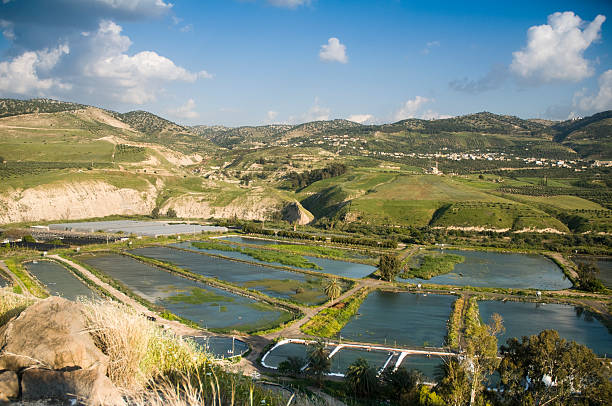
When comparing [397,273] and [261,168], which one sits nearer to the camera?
[397,273]

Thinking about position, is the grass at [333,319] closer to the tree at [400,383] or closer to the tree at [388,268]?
the tree at [388,268]

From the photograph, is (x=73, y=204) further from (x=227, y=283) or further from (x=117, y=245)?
(x=227, y=283)

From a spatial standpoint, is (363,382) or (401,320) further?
(401,320)

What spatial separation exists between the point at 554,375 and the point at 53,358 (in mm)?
23732

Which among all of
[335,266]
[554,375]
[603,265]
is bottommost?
[335,266]

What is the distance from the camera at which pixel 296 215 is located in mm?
115688

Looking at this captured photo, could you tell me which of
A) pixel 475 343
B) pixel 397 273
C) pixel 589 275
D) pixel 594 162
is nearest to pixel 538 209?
pixel 589 275

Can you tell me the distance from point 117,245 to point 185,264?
741 inches

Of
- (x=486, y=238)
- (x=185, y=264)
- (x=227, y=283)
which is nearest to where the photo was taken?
(x=227, y=283)

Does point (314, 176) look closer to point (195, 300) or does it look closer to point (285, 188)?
point (285, 188)

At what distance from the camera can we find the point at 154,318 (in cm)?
3938

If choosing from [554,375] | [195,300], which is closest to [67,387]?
[554,375]

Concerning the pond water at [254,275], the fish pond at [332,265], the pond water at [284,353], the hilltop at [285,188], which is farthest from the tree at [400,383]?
the hilltop at [285,188]

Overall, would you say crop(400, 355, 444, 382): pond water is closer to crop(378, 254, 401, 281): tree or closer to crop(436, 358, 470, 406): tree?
crop(436, 358, 470, 406): tree
